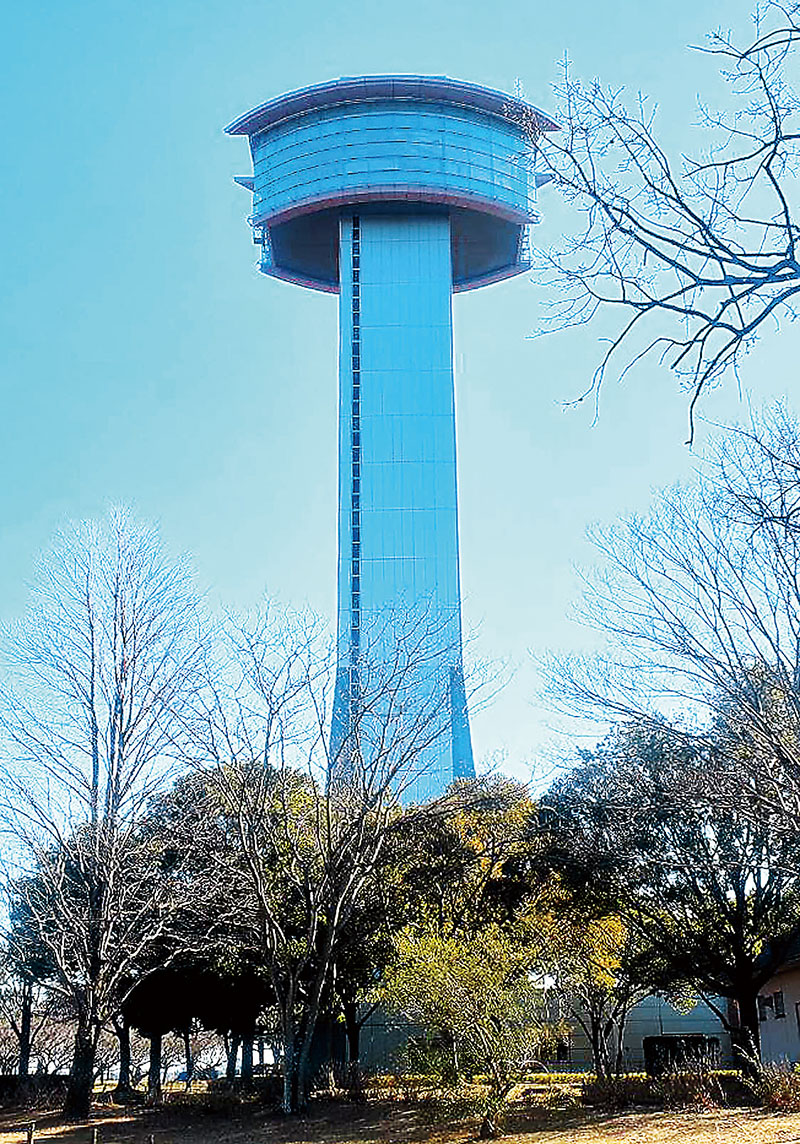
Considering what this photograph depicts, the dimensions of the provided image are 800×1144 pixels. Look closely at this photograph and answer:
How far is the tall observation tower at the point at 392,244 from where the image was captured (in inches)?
2571

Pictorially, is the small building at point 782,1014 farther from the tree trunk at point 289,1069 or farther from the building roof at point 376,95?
the building roof at point 376,95

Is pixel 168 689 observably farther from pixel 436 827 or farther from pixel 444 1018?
pixel 444 1018

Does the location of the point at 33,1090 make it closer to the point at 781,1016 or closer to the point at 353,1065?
the point at 353,1065

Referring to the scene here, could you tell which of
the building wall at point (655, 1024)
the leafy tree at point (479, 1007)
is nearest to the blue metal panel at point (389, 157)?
the building wall at point (655, 1024)

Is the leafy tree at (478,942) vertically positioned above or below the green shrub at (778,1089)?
above

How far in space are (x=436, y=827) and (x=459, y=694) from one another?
286 cm

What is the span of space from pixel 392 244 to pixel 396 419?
11606 millimetres

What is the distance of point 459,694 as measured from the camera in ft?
84.2

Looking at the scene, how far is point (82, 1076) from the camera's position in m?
23.0

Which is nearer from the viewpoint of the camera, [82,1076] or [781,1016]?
[82,1076]

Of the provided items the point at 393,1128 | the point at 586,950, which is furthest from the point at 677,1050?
the point at 393,1128

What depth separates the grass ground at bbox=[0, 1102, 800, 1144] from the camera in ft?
53.6

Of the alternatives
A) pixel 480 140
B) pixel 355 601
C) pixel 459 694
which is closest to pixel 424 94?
pixel 480 140

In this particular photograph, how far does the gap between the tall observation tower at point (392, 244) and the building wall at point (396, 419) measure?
0.08 metres
